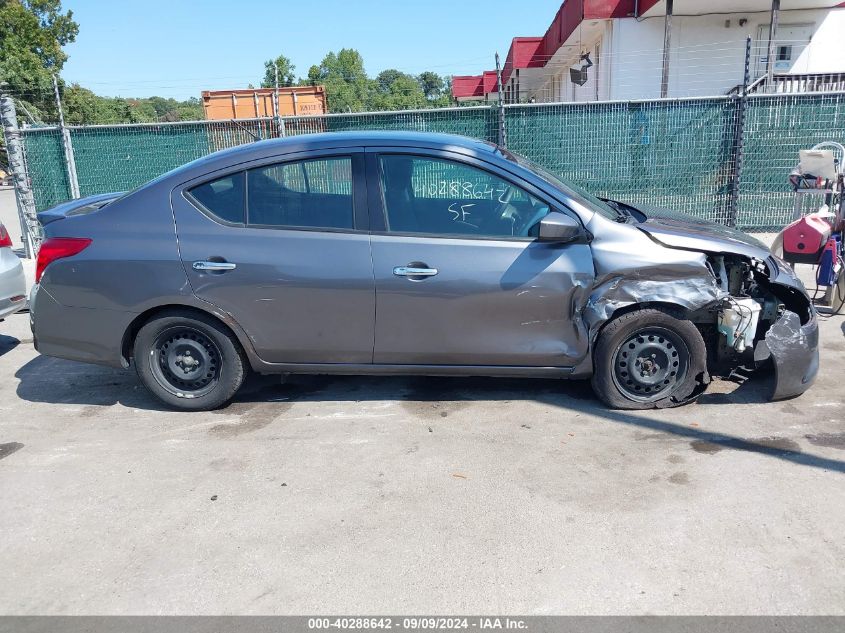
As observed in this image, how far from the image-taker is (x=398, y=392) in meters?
5.08

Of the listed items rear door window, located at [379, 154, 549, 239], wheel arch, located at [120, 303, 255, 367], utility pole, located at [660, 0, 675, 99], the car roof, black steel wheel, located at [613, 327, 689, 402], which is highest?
utility pole, located at [660, 0, 675, 99]

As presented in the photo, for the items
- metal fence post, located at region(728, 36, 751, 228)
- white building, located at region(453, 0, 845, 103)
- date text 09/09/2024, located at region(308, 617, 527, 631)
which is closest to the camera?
date text 09/09/2024, located at region(308, 617, 527, 631)

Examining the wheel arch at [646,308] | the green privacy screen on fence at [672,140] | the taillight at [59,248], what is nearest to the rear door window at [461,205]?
the wheel arch at [646,308]

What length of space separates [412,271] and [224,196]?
53.9 inches

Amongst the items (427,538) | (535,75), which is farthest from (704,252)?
(535,75)

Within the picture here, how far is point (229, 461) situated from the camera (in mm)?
4047

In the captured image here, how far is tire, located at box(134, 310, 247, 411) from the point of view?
4602mm

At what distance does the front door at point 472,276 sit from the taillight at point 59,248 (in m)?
1.98

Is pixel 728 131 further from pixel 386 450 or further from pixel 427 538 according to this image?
pixel 427 538

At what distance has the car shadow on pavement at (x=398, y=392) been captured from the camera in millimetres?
4590

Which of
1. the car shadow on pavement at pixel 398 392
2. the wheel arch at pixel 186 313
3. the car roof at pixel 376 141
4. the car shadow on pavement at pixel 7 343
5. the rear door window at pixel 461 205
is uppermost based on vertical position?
the car roof at pixel 376 141

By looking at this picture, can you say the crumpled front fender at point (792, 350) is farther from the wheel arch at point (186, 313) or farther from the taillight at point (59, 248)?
the taillight at point (59, 248)

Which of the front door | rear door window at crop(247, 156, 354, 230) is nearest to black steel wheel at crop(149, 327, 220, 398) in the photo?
rear door window at crop(247, 156, 354, 230)

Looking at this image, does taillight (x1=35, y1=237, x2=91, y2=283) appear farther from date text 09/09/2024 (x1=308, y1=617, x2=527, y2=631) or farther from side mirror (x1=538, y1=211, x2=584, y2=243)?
date text 09/09/2024 (x1=308, y1=617, x2=527, y2=631)
